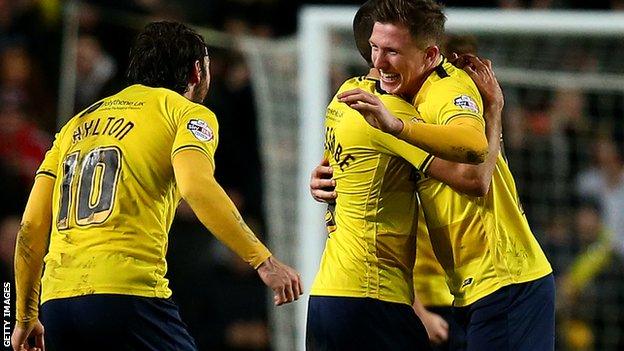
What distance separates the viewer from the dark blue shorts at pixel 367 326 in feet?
14.4

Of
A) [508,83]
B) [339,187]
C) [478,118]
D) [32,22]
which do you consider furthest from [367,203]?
[32,22]

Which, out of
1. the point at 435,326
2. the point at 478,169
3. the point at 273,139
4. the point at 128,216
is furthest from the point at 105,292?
the point at 273,139

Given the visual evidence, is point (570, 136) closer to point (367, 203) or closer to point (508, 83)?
point (508, 83)

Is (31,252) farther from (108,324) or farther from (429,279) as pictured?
(429,279)

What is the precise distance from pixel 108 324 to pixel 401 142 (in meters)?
1.15

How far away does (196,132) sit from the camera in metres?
4.35

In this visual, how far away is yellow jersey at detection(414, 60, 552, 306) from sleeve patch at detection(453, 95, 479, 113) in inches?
4.5

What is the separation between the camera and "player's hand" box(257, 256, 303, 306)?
4.20 meters

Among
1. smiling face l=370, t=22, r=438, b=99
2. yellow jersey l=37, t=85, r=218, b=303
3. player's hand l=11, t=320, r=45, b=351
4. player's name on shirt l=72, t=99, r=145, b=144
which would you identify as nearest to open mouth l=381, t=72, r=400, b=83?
smiling face l=370, t=22, r=438, b=99

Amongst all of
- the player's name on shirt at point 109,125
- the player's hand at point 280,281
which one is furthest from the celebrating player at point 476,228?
the player's name on shirt at point 109,125

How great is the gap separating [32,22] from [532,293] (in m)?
6.45

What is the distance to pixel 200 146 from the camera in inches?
170

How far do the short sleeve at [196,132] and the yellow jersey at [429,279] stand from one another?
1.08 metres

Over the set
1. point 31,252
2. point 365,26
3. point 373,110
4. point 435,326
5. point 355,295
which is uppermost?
point 365,26
